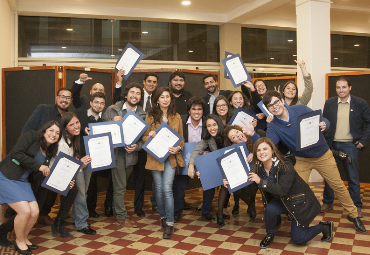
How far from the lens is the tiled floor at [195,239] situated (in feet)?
10.6

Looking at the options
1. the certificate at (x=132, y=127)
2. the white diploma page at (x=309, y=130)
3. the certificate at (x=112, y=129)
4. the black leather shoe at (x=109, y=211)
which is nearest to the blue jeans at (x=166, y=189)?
the certificate at (x=132, y=127)

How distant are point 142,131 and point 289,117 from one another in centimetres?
157

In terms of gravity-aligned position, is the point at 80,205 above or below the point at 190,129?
below

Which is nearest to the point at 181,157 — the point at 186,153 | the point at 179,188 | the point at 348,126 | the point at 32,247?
the point at 186,153

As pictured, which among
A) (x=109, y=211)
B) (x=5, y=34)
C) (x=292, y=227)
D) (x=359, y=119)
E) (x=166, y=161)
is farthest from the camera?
(x=5, y=34)

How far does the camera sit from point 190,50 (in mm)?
8852

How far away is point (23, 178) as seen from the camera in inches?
128

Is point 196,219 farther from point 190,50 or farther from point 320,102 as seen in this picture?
point 190,50

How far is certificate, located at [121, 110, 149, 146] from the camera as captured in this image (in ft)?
12.6

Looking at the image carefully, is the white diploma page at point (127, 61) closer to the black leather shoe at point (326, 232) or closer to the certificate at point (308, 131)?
the certificate at point (308, 131)

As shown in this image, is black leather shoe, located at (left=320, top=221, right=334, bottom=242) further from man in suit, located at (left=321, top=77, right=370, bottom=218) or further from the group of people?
man in suit, located at (left=321, top=77, right=370, bottom=218)

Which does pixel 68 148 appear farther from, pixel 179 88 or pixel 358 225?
pixel 358 225

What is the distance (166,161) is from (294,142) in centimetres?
137

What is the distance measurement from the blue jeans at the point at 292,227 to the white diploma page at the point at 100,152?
1.74 m
